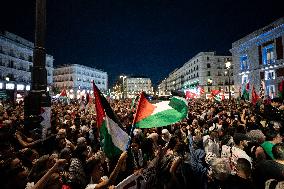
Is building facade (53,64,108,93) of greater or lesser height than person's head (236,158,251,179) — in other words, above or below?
above

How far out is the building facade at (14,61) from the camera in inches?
2375

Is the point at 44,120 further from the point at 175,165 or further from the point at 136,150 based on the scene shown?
the point at 175,165

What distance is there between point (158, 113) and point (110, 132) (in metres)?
1.41

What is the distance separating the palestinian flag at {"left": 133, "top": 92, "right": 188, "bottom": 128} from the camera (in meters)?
5.20

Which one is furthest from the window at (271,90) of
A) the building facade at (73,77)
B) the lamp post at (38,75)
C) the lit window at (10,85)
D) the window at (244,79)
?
the building facade at (73,77)

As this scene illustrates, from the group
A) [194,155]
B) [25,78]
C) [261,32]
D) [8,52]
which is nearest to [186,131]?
[194,155]

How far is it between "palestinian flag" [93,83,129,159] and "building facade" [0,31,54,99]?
199 ft

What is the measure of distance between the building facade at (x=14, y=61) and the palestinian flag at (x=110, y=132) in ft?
199

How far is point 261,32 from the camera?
47000 mm

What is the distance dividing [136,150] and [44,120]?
291 centimetres

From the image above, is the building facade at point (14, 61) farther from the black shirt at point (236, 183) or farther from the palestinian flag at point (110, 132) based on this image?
the black shirt at point (236, 183)

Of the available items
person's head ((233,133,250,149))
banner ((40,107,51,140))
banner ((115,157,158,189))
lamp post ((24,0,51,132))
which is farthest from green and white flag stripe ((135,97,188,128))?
banner ((40,107,51,140))

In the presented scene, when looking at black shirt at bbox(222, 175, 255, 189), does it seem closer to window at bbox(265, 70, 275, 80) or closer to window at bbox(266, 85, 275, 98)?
window at bbox(266, 85, 275, 98)

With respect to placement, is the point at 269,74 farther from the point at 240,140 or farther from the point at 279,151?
the point at 279,151
